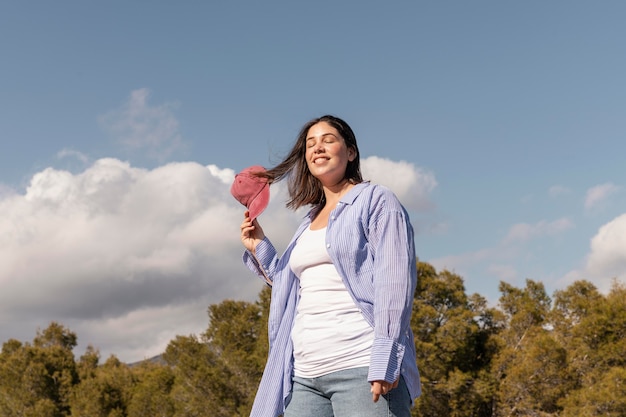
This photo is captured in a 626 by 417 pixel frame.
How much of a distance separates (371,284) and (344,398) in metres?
0.44

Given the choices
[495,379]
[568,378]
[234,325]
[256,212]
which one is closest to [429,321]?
[495,379]

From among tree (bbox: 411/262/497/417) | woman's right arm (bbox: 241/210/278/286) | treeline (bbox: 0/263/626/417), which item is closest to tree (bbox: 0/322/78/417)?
treeline (bbox: 0/263/626/417)

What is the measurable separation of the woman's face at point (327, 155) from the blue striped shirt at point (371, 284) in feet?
0.54

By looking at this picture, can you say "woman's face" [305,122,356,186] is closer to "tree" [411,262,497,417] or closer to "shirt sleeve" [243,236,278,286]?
"shirt sleeve" [243,236,278,286]

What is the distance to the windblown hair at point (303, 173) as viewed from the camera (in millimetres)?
3234

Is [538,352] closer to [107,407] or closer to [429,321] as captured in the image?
[429,321]

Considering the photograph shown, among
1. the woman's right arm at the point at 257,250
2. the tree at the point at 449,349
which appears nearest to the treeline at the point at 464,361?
the tree at the point at 449,349

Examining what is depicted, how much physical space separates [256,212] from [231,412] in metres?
23.7

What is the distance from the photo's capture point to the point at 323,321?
2.79m

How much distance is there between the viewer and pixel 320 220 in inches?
123

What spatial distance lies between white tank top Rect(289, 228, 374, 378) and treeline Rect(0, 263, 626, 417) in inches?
758

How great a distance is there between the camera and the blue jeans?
2588 mm

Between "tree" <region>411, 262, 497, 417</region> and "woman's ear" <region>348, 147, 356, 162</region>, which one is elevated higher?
"tree" <region>411, 262, 497, 417</region>

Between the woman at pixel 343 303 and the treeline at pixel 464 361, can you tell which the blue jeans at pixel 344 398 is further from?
the treeline at pixel 464 361
